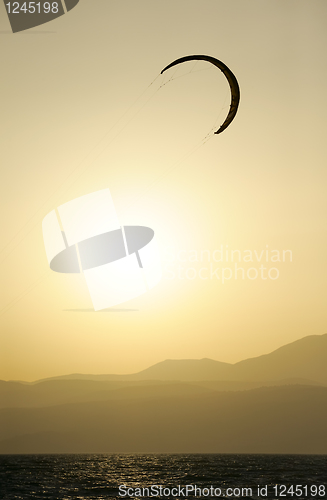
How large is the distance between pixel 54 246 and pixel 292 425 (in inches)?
507

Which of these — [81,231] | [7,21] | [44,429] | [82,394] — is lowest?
[44,429]

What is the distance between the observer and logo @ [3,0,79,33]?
11.4 m

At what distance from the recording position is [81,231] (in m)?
12.6

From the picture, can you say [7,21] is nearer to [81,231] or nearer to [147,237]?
[81,231]

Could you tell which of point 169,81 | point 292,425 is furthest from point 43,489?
point 169,81

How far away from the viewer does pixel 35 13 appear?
11.7 m

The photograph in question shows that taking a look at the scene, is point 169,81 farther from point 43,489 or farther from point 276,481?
point 276,481

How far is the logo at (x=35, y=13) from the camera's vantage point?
11367 millimetres

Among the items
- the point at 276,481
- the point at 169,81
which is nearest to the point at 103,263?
the point at 169,81

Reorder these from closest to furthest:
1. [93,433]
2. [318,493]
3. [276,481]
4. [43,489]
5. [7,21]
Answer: [7,21]
[318,493]
[43,489]
[276,481]
[93,433]

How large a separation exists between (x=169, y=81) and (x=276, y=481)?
1532 cm

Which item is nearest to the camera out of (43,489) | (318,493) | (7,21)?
(7,21)

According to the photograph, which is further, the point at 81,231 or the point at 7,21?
the point at 81,231

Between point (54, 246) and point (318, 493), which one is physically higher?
point (54, 246)
